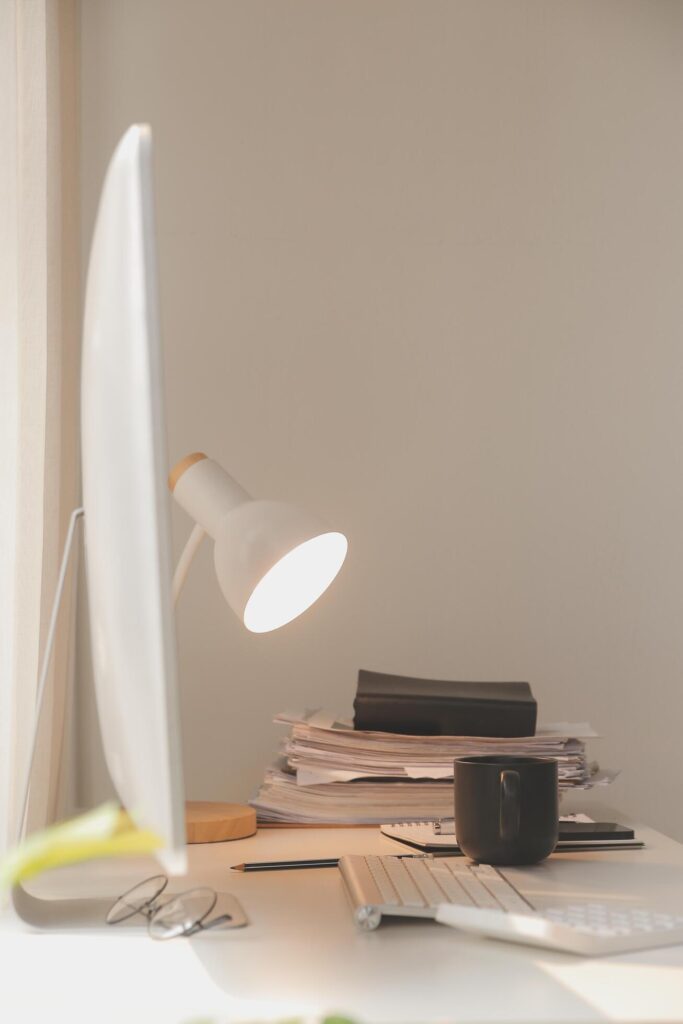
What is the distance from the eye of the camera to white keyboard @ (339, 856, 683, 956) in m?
0.71

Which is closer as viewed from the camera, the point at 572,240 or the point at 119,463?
the point at 119,463

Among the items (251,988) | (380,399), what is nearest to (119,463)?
(251,988)

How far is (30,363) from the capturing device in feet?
3.67

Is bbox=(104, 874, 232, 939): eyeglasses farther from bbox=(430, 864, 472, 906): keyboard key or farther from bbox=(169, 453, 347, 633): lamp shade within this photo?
bbox=(169, 453, 347, 633): lamp shade

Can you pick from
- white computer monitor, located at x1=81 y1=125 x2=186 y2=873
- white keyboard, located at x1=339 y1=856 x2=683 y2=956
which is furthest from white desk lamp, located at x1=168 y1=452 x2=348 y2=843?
white computer monitor, located at x1=81 y1=125 x2=186 y2=873

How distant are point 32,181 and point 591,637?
0.93 metres

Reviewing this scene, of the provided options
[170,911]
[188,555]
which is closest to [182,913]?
[170,911]

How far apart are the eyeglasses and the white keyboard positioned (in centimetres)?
11

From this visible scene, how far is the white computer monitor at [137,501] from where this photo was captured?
20.7 inches

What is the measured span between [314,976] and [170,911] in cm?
17

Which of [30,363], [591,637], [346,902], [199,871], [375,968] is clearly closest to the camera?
[375,968]

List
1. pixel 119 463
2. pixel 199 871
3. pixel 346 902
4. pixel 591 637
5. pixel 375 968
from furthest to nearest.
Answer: pixel 591 637
pixel 199 871
pixel 346 902
pixel 375 968
pixel 119 463

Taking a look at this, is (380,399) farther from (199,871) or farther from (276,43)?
(199,871)

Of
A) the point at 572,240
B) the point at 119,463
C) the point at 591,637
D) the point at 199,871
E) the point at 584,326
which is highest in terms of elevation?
the point at 572,240
